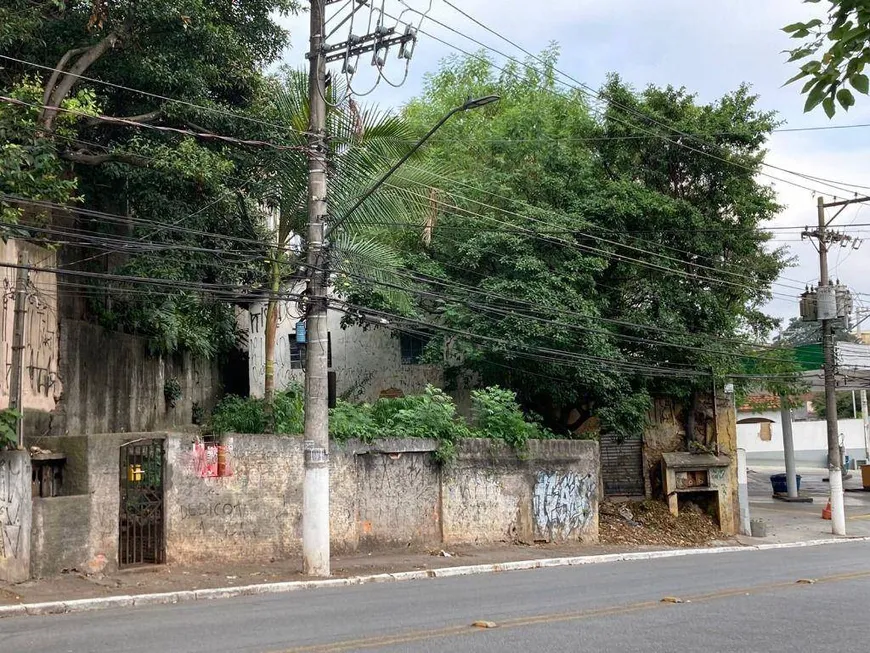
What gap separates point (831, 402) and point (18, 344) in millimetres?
22711

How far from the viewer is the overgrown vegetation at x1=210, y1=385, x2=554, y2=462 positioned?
58.2 ft

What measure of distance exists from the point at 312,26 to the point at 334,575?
9.15 metres

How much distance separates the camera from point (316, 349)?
14766 mm

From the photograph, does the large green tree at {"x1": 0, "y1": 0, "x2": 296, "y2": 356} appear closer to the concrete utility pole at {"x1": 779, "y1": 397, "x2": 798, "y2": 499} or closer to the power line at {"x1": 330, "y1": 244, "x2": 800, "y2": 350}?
the power line at {"x1": 330, "y1": 244, "x2": 800, "y2": 350}

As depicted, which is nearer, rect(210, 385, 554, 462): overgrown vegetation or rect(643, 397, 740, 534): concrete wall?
rect(210, 385, 554, 462): overgrown vegetation

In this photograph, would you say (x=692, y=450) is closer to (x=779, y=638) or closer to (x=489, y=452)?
(x=489, y=452)

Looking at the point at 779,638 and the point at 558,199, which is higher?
the point at 558,199

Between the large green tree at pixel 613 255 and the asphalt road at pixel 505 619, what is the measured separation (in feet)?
30.2

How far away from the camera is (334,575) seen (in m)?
14.7

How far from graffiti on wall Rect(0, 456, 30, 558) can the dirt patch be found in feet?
47.1

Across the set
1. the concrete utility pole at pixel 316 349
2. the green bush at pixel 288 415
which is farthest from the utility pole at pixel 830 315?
the concrete utility pole at pixel 316 349

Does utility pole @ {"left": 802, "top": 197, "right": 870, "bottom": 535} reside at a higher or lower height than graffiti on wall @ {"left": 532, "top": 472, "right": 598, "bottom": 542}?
higher

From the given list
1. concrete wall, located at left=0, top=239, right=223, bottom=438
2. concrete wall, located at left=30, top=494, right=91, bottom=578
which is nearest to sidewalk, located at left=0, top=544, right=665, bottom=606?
concrete wall, located at left=30, top=494, right=91, bottom=578

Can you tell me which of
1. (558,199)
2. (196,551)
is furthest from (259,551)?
(558,199)
